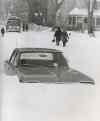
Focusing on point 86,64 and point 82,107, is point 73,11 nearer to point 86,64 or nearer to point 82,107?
point 86,64

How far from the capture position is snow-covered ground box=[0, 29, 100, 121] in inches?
58.5

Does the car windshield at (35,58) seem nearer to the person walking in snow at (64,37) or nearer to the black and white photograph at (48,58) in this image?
the black and white photograph at (48,58)

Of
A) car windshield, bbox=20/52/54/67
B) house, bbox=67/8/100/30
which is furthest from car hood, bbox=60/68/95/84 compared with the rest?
house, bbox=67/8/100/30

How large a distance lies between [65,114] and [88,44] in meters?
0.42

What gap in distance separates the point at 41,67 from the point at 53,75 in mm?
81

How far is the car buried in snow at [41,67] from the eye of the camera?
149 centimetres

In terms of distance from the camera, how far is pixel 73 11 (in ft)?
4.89

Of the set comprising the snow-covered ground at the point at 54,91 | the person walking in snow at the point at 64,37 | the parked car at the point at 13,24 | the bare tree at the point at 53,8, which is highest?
the bare tree at the point at 53,8

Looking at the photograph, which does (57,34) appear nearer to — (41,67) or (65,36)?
(65,36)

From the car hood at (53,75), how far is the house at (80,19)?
0.82 ft

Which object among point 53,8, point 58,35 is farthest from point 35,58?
point 53,8

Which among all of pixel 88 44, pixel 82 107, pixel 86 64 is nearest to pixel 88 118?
pixel 82 107

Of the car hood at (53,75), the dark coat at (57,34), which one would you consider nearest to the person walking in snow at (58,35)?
the dark coat at (57,34)

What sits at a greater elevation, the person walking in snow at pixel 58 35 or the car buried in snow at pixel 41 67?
the person walking in snow at pixel 58 35
